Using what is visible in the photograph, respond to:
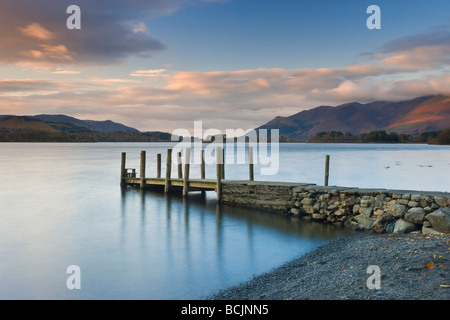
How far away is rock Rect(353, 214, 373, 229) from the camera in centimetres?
1382

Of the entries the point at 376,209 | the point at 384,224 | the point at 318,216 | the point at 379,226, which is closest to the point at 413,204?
the point at 384,224

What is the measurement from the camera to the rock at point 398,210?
1283 cm

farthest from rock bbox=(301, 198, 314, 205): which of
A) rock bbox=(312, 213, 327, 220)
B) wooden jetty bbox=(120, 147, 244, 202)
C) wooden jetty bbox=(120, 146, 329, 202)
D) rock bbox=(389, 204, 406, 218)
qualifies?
wooden jetty bbox=(120, 147, 244, 202)

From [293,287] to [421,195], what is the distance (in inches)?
293

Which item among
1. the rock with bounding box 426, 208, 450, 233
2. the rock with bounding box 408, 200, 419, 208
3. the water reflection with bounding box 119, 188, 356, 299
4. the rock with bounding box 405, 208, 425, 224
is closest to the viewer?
the water reflection with bounding box 119, 188, 356, 299

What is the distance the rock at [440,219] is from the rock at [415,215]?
1.27 ft

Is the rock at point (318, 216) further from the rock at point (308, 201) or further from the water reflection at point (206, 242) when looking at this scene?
the rock at point (308, 201)

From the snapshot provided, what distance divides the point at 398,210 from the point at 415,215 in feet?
2.56

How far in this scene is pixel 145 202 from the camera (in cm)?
2252

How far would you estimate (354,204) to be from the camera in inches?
584

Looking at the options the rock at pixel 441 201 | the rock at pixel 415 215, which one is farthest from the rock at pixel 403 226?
the rock at pixel 441 201

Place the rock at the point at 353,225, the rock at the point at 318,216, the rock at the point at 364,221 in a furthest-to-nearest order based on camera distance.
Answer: the rock at the point at 318,216, the rock at the point at 353,225, the rock at the point at 364,221

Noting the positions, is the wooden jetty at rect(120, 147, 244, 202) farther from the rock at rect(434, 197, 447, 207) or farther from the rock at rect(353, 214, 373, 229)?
the rock at rect(434, 197, 447, 207)
